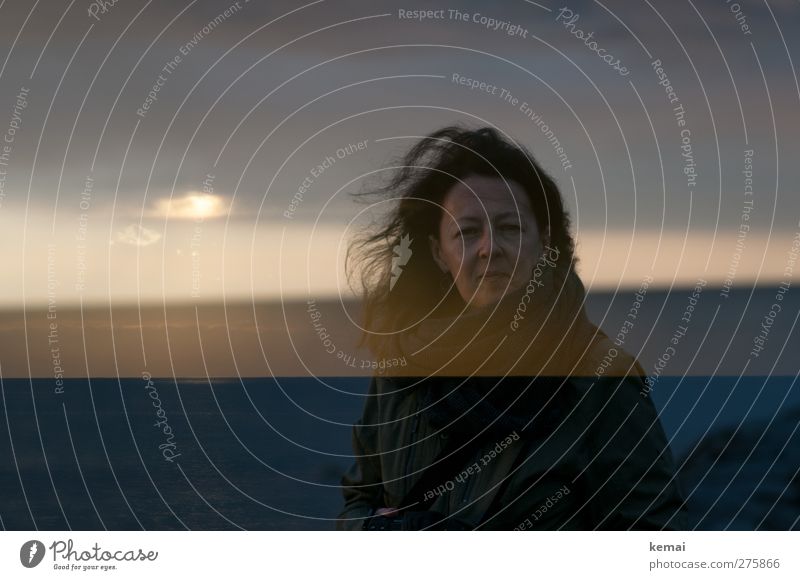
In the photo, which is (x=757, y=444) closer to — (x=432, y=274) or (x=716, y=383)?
(x=716, y=383)

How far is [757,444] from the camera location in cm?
3944

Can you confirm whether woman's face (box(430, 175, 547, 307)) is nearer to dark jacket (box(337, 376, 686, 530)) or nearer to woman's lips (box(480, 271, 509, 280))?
woman's lips (box(480, 271, 509, 280))

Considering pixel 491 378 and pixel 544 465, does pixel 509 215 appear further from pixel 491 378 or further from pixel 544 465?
pixel 544 465

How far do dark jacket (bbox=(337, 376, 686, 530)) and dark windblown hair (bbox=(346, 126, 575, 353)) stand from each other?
41 centimetres

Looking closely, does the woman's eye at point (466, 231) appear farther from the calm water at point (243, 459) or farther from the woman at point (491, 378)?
the calm water at point (243, 459)

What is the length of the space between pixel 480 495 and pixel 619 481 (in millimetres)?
702

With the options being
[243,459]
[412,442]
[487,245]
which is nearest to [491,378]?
[412,442]

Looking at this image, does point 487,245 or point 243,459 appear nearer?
point 487,245

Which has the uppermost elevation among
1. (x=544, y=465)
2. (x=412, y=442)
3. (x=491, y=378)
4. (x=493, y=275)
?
(x=493, y=275)

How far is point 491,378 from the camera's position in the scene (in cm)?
554

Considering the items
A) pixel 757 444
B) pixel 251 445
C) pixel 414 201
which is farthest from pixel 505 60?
pixel 251 445

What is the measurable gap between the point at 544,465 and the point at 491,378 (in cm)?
65

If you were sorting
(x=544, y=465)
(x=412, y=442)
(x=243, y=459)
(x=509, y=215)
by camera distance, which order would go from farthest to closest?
(x=243, y=459)
(x=509, y=215)
(x=412, y=442)
(x=544, y=465)

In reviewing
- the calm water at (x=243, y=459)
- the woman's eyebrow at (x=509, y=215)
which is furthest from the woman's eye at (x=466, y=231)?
the calm water at (x=243, y=459)
